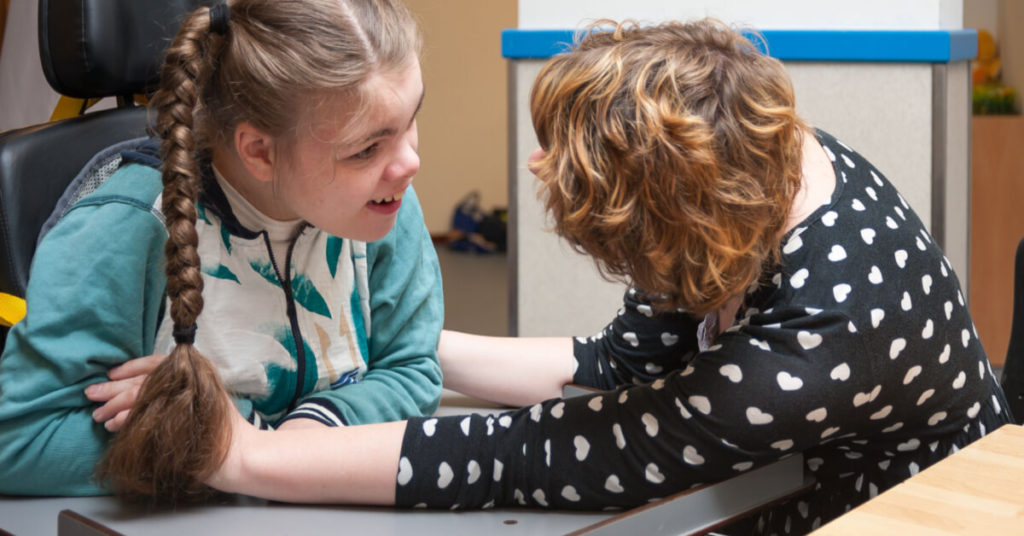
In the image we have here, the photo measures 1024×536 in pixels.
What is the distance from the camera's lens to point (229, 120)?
0.94m

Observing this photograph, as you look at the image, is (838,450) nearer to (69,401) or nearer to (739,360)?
(739,360)

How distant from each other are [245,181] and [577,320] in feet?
4.15

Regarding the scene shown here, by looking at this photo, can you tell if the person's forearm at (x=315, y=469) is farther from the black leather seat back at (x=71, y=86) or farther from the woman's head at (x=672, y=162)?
the black leather seat back at (x=71, y=86)

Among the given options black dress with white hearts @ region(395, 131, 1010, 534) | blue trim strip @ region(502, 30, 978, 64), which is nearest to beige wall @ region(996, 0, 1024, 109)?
blue trim strip @ region(502, 30, 978, 64)

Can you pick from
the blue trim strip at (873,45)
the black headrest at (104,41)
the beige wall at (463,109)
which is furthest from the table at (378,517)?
the beige wall at (463,109)

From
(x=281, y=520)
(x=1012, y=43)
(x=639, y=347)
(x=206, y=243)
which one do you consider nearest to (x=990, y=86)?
(x=1012, y=43)

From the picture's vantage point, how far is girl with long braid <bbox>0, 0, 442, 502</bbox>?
2.83ft

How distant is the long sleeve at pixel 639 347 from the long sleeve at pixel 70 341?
51 centimetres

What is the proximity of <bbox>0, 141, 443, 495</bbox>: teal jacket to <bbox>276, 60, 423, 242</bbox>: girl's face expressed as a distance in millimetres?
100

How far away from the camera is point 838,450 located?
0.97m

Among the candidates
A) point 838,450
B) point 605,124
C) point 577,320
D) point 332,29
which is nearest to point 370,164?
point 332,29

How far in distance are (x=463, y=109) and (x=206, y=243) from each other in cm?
423

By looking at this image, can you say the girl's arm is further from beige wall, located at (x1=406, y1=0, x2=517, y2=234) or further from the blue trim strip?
beige wall, located at (x1=406, y1=0, x2=517, y2=234)

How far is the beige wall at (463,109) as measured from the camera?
16.3 ft
